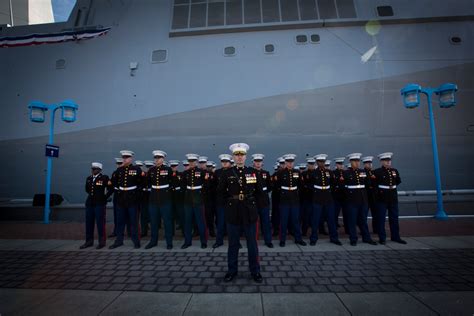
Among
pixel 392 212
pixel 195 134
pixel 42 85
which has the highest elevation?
pixel 42 85

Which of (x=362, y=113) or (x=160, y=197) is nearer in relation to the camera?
(x=160, y=197)

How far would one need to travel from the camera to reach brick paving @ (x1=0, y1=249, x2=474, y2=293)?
2672mm

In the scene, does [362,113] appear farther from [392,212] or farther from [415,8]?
[415,8]

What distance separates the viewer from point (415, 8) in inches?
278

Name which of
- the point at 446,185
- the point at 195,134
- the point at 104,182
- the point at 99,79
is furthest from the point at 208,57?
the point at 446,185

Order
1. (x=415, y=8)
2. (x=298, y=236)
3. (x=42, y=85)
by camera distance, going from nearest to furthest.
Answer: (x=298, y=236)
(x=415, y=8)
(x=42, y=85)

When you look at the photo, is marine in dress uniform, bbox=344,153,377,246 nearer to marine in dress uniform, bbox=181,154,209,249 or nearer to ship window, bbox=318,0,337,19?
marine in dress uniform, bbox=181,154,209,249

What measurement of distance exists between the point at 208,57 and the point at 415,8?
6670 mm

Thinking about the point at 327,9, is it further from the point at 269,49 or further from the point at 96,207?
the point at 96,207

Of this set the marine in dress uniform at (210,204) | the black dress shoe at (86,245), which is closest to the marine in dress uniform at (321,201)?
the marine in dress uniform at (210,204)

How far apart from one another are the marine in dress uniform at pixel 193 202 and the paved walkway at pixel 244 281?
0.30 metres

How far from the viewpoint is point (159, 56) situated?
23.9 feet

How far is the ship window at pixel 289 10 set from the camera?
7156mm

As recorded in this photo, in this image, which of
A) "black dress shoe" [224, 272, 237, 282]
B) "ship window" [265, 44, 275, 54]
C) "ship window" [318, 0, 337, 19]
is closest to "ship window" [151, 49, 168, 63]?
"ship window" [265, 44, 275, 54]
